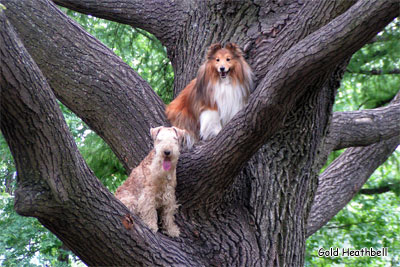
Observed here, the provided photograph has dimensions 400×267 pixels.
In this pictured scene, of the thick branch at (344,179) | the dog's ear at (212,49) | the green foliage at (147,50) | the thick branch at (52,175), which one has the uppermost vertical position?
the green foliage at (147,50)

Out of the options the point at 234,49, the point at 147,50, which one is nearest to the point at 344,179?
the point at 234,49

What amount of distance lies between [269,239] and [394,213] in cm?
696

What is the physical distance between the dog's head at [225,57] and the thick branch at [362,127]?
60.7 inches

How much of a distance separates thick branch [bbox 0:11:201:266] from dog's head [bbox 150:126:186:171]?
29.1 inches

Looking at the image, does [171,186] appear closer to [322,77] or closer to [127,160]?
[127,160]

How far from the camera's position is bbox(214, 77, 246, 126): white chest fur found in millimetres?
5742

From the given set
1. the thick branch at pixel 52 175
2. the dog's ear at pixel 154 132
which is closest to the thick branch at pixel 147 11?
the dog's ear at pixel 154 132

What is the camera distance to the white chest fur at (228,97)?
5.74 metres

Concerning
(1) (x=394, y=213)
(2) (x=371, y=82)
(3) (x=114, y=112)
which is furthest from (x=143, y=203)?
(1) (x=394, y=213)

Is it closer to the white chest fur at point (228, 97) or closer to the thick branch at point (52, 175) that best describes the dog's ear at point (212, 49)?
the white chest fur at point (228, 97)

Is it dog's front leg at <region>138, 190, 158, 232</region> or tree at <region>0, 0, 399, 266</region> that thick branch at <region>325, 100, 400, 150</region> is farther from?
dog's front leg at <region>138, 190, 158, 232</region>

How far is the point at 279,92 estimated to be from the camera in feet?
14.4

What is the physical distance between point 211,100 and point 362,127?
202 cm

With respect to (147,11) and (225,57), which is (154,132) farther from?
(147,11)
